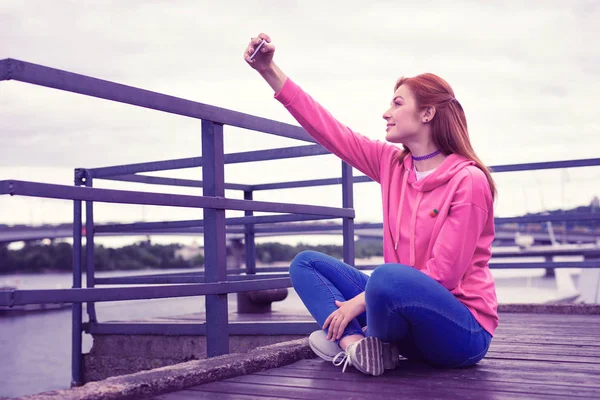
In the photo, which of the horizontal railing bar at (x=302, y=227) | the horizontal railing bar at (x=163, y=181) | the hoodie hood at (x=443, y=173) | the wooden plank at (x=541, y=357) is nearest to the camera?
the hoodie hood at (x=443, y=173)

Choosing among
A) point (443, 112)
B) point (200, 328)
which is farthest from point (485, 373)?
point (200, 328)

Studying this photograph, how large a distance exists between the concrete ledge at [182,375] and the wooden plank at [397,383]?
2.3 inches

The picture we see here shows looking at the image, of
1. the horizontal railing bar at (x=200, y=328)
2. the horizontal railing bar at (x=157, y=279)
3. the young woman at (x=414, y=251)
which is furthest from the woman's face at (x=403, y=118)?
the horizontal railing bar at (x=200, y=328)

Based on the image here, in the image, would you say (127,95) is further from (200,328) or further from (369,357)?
(200,328)

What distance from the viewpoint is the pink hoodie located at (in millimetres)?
2090

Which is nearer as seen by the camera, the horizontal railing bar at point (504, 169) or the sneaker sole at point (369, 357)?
the sneaker sole at point (369, 357)

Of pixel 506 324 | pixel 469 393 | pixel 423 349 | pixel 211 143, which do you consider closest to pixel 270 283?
pixel 211 143

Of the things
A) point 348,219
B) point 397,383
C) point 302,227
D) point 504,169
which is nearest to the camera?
point 397,383

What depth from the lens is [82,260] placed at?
4.27 meters

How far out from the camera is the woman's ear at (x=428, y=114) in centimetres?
232

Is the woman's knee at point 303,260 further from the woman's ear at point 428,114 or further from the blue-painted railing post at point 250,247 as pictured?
the blue-painted railing post at point 250,247

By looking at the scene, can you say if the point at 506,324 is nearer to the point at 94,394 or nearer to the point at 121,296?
the point at 121,296

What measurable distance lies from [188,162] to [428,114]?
2.20m

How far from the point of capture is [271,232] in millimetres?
5621
